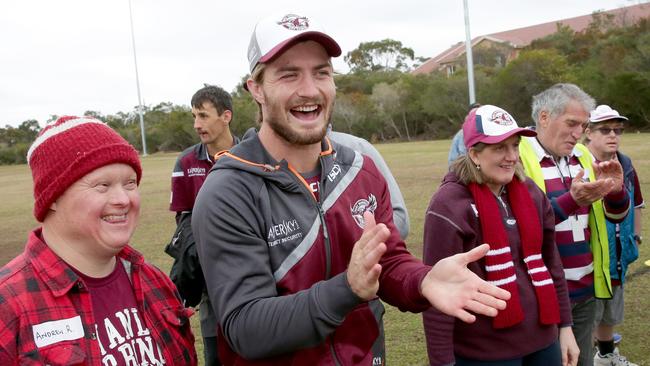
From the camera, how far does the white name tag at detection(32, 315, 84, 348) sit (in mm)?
2025

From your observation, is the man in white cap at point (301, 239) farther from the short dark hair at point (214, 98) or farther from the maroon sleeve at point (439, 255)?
the short dark hair at point (214, 98)

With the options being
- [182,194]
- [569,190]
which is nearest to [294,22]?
[569,190]

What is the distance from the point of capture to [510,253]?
328 centimetres

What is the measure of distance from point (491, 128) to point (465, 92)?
184 feet

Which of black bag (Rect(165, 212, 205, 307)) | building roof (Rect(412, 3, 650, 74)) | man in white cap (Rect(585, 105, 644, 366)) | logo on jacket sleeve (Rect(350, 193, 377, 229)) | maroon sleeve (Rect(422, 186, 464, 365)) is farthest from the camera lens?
building roof (Rect(412, 3, 650, 74))

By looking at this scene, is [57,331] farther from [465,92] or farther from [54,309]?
[465,92]

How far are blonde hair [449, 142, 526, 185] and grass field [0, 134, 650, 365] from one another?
87.2 inches

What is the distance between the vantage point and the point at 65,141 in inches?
87.9

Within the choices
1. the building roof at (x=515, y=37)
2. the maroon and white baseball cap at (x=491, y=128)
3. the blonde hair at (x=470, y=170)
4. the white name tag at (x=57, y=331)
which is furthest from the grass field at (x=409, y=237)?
the building roof at (x=515, y=37)

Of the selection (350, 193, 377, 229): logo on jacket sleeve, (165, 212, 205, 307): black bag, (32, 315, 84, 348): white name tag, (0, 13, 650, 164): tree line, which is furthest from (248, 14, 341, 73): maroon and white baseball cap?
(0, 13, 650, 164): tree line

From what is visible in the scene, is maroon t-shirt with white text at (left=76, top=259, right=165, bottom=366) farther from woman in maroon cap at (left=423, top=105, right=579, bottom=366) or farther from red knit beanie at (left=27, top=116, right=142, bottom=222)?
woman in maroon cap at (left=423, top=105, right=579, bottom=366)

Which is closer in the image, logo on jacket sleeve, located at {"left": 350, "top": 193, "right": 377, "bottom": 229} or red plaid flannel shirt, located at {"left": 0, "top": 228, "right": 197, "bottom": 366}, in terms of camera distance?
red plaid flannel shirt, located at {"left": 0, "top": 228, "right": 197, "bottom": 366}

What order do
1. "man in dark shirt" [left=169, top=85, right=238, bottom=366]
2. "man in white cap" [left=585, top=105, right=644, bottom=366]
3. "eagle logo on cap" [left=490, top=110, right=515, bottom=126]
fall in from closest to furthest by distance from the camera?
"eagle logo on cap" [left=490, top=110, right=515, bottom=126], "man in dark shirt" [left=169, top=85, right=238, bottom=366], "man in white cap" [left=585, top=105, right=644, bottom=366]

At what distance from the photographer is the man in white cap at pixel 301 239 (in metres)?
1.93
